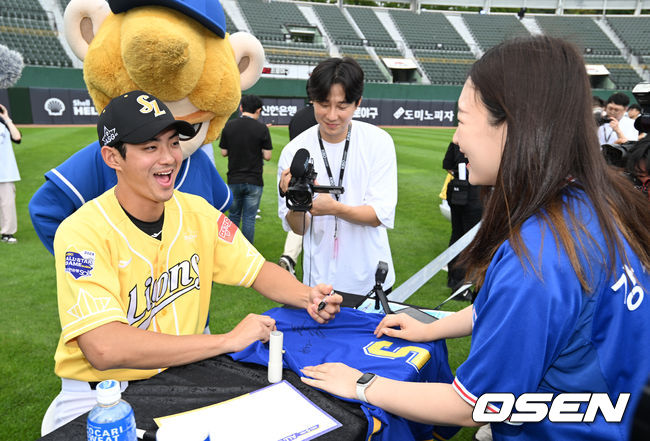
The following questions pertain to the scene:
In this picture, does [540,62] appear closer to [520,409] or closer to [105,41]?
[520,409]

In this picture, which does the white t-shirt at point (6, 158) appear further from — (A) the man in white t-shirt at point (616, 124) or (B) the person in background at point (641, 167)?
(A) the man in white t-shirt at point (616, 124)

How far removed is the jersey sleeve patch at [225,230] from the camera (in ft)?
8.09

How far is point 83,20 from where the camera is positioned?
9.25 ft

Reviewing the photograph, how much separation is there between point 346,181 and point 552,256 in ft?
6.87

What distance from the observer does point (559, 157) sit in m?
1.33

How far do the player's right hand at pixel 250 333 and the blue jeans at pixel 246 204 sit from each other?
4617 mm

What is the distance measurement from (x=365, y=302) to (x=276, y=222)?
236 inches

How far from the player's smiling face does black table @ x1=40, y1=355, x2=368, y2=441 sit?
2.43ft

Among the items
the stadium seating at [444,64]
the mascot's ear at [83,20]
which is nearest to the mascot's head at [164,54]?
the mascot's ear at [83,20]

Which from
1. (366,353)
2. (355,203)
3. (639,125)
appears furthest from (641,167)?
(366,353)

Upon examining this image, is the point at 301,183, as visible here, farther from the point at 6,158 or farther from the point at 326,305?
the point at 6,158

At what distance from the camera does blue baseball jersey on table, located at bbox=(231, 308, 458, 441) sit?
1768 mm

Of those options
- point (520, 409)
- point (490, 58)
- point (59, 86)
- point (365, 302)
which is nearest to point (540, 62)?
point (490, 58)

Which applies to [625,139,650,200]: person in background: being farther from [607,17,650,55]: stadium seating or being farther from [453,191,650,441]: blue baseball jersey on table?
[607,17,650,55]: stadium seating
